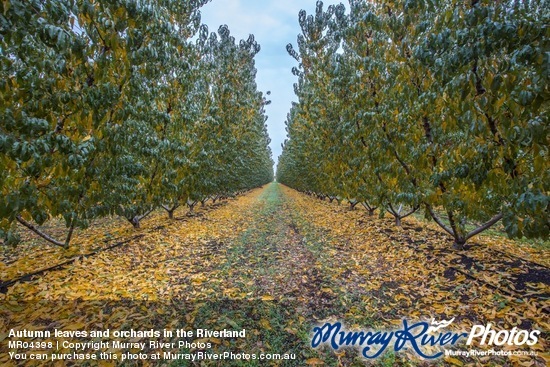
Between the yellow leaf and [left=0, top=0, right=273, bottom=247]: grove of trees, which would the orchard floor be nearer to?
the yellow leaf

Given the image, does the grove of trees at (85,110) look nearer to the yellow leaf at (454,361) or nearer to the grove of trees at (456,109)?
the grove of trees at (456,109)

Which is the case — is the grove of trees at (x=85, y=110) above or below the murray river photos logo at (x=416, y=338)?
above

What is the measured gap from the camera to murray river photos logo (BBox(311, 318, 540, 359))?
3.04m

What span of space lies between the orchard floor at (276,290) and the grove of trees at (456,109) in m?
1.08

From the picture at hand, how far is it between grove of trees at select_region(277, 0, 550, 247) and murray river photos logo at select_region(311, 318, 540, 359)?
3.63 ft

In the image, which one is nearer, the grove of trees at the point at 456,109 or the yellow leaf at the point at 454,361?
the yellow leaf at the point at 454,361

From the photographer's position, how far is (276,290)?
454 centimetres

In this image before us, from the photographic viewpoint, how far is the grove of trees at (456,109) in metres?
2.99

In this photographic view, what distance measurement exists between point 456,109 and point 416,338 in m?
3.25

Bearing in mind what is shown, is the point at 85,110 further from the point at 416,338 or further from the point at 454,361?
the point at 454,361

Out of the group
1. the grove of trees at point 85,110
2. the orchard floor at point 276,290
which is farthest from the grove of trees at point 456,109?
the grove of trees at point 85,110

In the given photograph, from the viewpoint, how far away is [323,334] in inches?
131

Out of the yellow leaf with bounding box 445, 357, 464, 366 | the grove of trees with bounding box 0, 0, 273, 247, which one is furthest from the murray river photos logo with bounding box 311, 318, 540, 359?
the grove of trees with bounding box 0, 0, 273, 247

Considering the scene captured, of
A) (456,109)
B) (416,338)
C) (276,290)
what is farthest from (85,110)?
(456,109)
